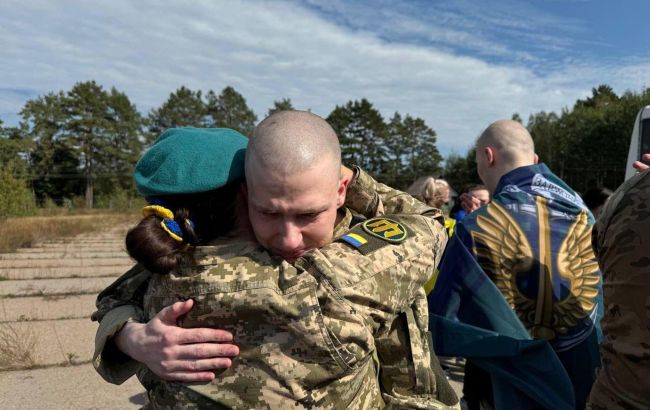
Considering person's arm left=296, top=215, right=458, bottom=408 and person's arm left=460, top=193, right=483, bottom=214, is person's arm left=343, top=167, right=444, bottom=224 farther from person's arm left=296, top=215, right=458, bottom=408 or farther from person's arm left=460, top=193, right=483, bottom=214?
person's arm left=460, top=193, right=483, bottom=214

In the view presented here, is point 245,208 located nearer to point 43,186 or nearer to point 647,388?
point 647,388

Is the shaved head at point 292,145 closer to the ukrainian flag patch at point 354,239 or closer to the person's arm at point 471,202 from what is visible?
the ukrainian flag patch at point 354,239

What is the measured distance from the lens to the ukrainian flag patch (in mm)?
1351

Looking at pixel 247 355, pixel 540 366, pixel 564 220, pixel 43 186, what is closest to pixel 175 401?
pixel 247 355

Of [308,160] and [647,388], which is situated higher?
[308,160]

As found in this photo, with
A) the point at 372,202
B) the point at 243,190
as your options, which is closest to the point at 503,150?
the point at 372,202

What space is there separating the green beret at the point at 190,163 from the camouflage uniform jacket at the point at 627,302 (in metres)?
1.08

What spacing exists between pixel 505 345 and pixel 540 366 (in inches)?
7.7

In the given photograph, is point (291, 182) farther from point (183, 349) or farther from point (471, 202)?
point (471, 202)

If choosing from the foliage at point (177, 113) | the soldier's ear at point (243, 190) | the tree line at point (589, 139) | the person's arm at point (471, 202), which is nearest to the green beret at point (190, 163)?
the soldier's ear at point (243, 190)

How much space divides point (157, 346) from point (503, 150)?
2.17 meters

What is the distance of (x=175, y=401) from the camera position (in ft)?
4.20

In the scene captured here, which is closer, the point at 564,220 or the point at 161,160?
the point at 161,160

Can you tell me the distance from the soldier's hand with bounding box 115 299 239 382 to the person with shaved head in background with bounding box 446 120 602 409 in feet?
5.30
